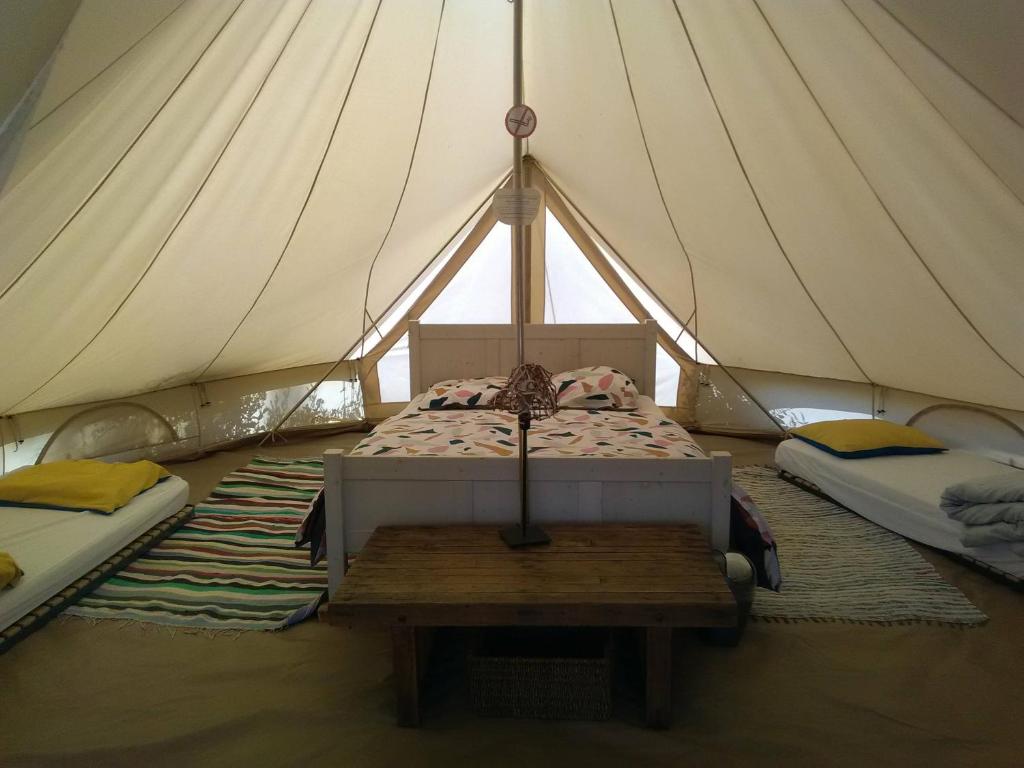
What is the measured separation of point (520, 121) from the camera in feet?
5.27

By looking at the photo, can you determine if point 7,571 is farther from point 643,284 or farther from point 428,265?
point 643,284

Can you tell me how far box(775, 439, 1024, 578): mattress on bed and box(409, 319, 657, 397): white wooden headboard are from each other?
102cm

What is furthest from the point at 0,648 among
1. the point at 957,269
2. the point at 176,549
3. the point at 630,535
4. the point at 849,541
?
the point at 957,269

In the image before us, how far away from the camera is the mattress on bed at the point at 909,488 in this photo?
2598 millimetres

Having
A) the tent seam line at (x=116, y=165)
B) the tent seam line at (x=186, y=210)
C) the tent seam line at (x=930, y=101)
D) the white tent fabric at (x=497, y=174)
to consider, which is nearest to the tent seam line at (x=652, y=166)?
the white tent fabric at (x=497, y=174)

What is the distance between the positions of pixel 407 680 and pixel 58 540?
1.64m

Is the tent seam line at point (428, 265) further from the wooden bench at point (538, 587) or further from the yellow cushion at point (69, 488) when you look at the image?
the wooden bench at point (538, 587)

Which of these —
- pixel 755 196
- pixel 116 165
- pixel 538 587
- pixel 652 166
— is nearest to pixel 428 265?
pixel 652 166

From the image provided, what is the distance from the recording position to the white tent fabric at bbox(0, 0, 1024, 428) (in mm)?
2053

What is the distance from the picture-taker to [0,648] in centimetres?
204

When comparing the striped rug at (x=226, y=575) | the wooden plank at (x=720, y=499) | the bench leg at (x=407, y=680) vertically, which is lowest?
the striped rug at (x=226, y=575)

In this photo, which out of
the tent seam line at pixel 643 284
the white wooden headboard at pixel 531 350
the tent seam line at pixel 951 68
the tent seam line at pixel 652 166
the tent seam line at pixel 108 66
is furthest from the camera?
the tent seam line at pixel 643 284

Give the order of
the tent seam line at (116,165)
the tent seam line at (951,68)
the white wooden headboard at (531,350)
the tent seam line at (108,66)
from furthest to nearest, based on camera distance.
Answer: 1. the white wooden headboard at (531,350)
2. the tent seam line at (116,165)
3. the tent seam line at (951,68)
4. the tent seam line at (108,66)

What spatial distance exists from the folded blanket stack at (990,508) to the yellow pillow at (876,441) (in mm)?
774
